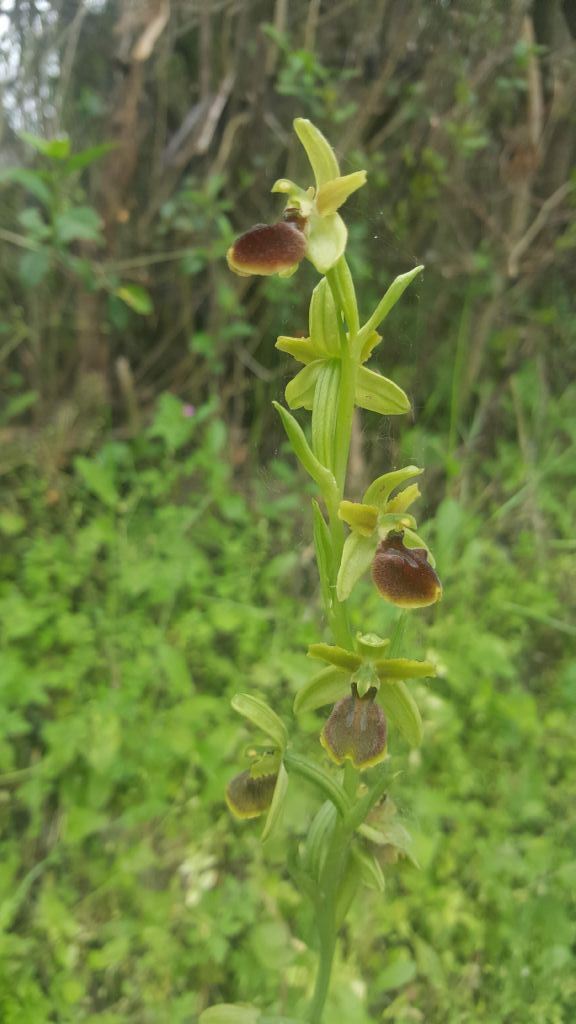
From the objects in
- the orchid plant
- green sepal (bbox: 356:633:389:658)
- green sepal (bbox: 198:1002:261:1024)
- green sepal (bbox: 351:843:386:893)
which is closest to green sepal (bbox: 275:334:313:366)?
the orchid plant

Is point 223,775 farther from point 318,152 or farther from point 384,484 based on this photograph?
point 318,152

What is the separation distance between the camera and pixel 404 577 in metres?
0.79

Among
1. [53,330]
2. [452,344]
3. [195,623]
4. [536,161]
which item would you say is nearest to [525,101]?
[536,161]

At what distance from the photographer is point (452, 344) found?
228cm

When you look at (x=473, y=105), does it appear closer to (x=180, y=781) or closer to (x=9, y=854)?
(x=180, y=781)

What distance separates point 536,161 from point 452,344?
0.84m

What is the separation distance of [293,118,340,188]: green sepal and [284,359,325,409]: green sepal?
0.19 metres

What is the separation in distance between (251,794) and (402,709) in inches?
8.0

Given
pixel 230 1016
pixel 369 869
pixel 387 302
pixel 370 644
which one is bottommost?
pixel 230 1016

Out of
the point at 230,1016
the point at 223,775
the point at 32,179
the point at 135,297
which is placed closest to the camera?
the point at 230,1016

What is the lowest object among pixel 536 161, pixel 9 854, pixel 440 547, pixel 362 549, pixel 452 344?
pixel 9 854

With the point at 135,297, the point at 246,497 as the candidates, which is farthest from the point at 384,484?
the point at 135,297

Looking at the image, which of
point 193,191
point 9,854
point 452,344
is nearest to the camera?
point 9,854

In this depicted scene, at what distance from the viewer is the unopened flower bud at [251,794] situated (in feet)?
2.86
